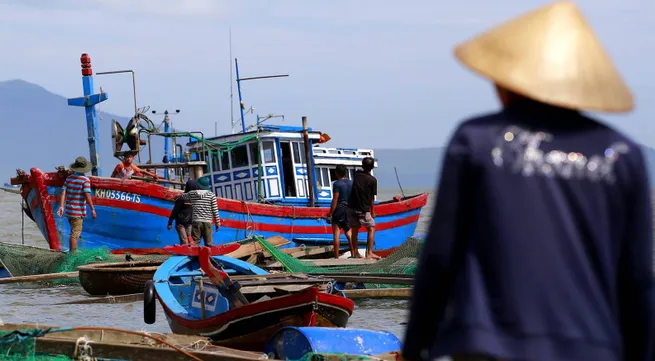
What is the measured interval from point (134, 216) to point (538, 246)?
17.8m

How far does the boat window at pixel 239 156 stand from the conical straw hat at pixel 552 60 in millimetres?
19856

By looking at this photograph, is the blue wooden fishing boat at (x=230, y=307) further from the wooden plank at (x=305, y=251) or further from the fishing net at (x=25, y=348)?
the wooden plank at (x=305, y=251)

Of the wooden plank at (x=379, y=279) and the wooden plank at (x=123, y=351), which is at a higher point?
the wooden plank at (x=123, y=351)

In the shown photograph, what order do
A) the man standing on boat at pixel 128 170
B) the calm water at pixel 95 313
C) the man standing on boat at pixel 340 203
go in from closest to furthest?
the calm water at pixel 95 313, the man standing on boat at pixel 340 203, the man standing on boat at pixel 128 170

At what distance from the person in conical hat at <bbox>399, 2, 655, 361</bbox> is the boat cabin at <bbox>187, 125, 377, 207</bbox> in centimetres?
1924

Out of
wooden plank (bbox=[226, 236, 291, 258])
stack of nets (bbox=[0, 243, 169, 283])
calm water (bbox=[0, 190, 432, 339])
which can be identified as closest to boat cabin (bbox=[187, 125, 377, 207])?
stack of nets (bbox=[0, 243, 169, 283])

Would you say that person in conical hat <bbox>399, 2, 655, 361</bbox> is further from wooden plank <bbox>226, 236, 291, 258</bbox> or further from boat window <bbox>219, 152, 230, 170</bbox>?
boat window <bbox>219, 152, 230, 170</bbox>

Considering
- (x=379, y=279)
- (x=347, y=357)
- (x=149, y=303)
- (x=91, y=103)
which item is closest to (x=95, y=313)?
(x=149, y=303)

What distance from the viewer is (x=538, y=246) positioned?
259 centimetres

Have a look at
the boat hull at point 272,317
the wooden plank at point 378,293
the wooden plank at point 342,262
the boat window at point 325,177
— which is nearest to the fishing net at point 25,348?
the boat hull at point 272,317

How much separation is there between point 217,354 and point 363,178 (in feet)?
30.3

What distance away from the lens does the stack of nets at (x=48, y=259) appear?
→ 1703 cm

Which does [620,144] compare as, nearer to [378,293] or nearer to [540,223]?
[540,223]

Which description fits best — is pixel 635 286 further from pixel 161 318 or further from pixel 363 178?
pixel 363 178
